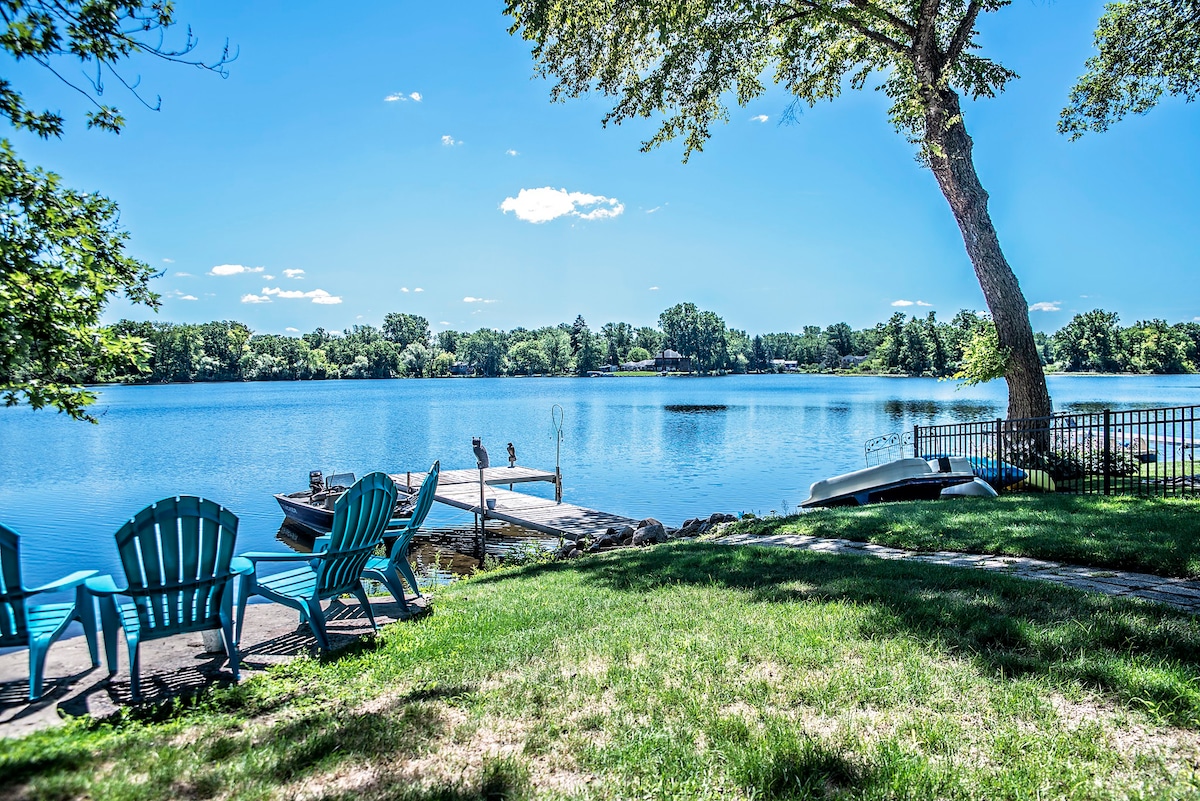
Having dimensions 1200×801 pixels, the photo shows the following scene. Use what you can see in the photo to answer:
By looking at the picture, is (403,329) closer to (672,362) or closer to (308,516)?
(672,362)

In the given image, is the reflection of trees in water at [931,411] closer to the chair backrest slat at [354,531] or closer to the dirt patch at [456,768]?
the chair backrest slat at [354,531]

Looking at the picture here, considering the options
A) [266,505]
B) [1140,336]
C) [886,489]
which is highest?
[1140,336]

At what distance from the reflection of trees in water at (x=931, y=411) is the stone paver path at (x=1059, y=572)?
31.4 meters

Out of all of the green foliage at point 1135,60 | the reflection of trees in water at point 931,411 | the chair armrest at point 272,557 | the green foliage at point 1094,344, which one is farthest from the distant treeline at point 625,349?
the chair armrest at point 272,557

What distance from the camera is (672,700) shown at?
2.97 m

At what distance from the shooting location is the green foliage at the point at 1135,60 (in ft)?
39.3

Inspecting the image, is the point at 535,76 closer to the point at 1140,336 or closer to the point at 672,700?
the point at 672,700

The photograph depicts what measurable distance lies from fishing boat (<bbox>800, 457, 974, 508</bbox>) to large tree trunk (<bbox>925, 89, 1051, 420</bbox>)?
2.82 m

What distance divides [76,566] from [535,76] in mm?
13818

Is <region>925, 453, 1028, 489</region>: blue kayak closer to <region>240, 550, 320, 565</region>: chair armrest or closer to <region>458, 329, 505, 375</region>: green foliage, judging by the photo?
<region>240, 550, 320, 565</region>: chair armrest

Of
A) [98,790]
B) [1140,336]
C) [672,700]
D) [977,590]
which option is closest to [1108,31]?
[977,590]

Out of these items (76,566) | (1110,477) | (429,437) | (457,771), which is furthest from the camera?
(429,437)

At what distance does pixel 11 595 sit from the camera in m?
3.35

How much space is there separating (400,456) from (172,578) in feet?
86.8
